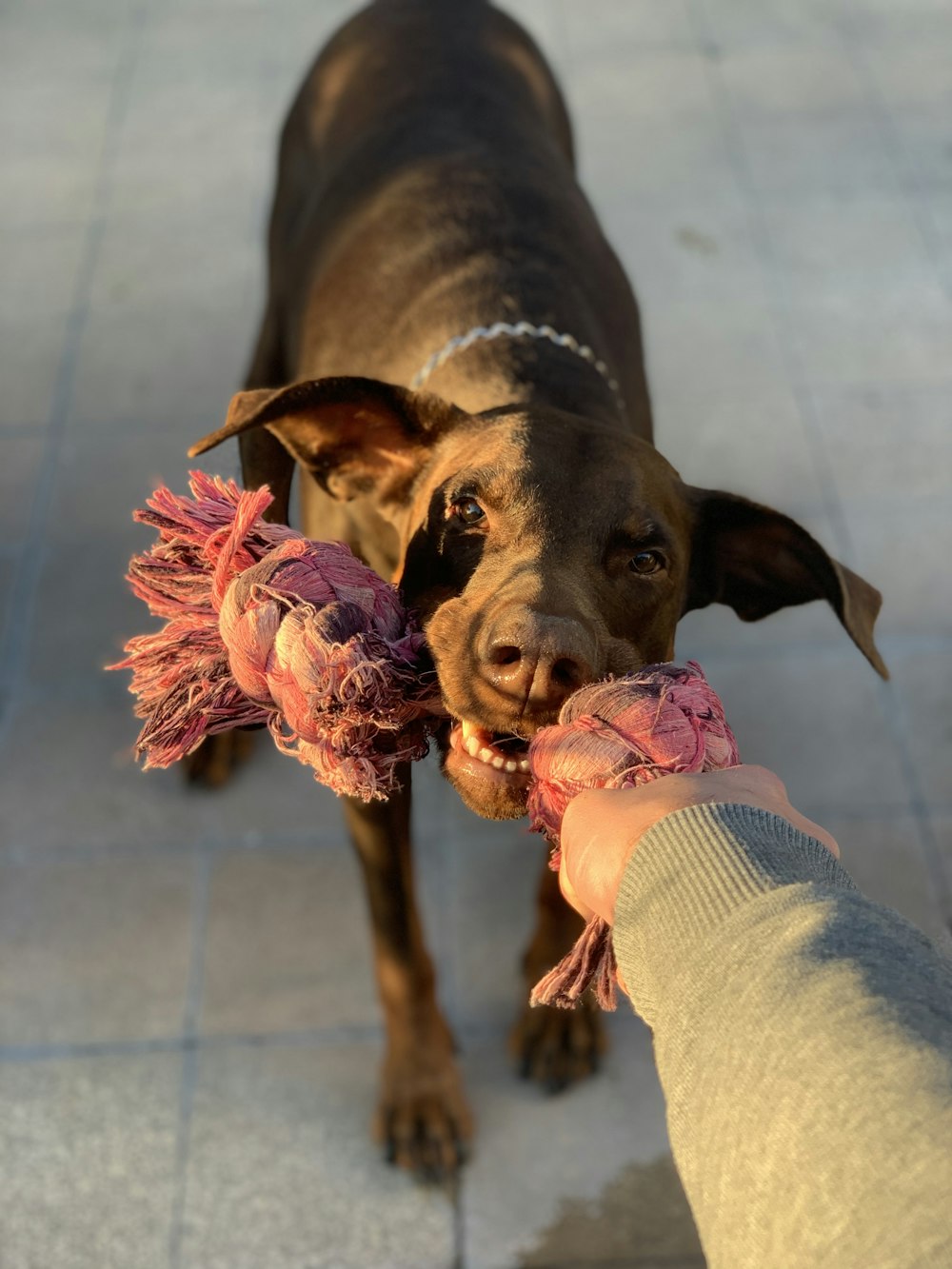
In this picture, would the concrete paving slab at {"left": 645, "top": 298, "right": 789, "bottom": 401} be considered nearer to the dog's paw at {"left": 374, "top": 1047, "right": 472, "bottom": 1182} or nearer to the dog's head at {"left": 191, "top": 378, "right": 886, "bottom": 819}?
the dog's head at {"left": 191, "top": 378, "right": 886, "bottom": 819}

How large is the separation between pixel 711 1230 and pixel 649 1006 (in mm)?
207

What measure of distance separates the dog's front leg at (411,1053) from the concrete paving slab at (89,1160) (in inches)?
21.9

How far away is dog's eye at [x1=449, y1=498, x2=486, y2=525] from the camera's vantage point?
7.17 feet

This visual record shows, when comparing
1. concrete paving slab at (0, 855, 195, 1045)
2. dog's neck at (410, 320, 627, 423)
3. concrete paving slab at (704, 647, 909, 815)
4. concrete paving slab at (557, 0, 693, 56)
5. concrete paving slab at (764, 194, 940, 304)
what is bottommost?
concrete paving slab at (0, 855, 195, 1045)

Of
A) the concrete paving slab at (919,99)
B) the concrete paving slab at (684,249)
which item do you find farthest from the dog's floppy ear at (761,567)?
the concrete paving slab at (919,99)

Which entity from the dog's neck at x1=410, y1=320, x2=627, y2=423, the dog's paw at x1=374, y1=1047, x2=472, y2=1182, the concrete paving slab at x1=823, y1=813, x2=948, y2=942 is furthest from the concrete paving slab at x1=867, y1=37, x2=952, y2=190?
the dog's paw at x1=374, y1=1047, x2=472, y2=1182

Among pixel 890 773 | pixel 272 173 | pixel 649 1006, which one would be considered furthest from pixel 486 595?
pixel 272 173

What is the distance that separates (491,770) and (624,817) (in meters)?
0.51

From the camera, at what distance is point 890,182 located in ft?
18.9

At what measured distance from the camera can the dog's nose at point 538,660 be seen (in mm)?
1729

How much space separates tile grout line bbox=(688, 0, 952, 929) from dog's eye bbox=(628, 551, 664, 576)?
1.82 metres

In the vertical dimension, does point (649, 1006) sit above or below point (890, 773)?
above

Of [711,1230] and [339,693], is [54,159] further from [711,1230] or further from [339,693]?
[711,1230]

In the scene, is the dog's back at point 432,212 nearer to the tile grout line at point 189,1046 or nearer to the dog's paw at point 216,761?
the dog's paw at point 216,761
